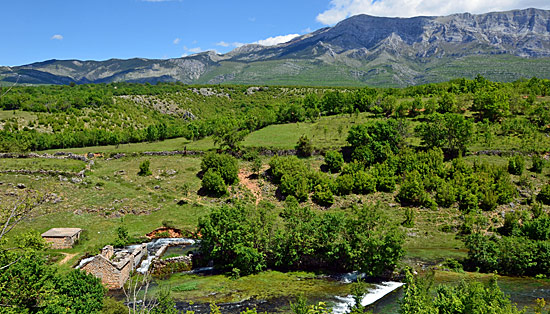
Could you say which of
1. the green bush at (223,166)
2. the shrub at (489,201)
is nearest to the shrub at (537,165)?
the shrub at (489,201)

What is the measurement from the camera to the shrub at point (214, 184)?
57438 millimetres

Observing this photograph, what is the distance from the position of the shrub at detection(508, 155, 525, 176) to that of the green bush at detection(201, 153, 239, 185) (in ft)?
166

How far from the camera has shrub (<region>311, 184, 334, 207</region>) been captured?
57000 millimetres

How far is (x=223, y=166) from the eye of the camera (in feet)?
201

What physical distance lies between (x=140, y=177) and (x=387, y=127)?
50.0m

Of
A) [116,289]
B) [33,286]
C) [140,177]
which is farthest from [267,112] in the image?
[33,286]

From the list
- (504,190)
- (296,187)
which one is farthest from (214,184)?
(504,190)

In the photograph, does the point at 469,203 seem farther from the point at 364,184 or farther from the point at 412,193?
the point at 364,184

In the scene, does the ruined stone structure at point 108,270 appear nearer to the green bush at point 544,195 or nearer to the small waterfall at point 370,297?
the small waterfall at point 370,297

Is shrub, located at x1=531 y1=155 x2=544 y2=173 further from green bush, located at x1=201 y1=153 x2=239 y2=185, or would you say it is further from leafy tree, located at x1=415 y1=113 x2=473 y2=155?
green bush, located at x1=201 y1=153 x2=239 y2=185

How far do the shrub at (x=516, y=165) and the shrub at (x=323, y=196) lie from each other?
34.3 metres

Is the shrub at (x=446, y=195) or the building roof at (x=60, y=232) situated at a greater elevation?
the building roof at (x=60, y=232)

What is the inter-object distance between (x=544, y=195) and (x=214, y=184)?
5419cm

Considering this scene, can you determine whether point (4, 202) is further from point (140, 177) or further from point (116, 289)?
point (116, 289)
